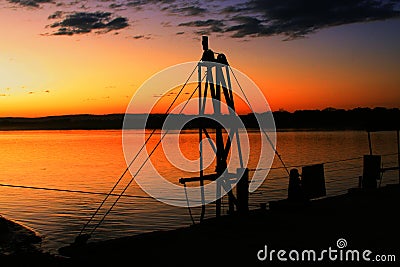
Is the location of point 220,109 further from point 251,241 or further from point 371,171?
point 371,171

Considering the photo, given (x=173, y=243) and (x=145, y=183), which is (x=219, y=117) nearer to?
(x=173, y=243)

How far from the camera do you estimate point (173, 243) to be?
45.9 feet

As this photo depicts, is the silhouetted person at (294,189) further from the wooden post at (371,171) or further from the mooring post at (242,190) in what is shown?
the wooden post at (371,171)

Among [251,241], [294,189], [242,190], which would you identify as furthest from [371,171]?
[251,241]

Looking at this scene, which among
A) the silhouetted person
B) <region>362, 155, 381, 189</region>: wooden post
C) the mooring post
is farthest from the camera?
<region>362, 155, 381, 189</region>: wooden post

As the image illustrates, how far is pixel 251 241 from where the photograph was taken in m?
14.0

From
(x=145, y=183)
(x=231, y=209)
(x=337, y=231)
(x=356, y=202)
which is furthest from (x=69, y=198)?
(x=337, y=231)


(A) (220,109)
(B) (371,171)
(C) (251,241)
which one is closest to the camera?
(C) (251,241)

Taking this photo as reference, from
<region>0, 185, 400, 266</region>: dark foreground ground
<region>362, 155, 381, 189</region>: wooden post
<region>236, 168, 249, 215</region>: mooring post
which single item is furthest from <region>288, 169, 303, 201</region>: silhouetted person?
<region>362, 155, 381, 189</region>: wooden post

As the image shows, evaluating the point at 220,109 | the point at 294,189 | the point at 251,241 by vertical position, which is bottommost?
the point at 251,241

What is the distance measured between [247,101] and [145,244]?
22.7 feet

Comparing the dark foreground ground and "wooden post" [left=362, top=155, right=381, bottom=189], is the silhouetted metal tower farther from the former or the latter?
"wooden post" [left=362, top=155, right=381, bottom=189]

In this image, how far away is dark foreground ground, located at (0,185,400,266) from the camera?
1247 cm

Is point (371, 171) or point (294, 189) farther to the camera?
point (371, 171)
